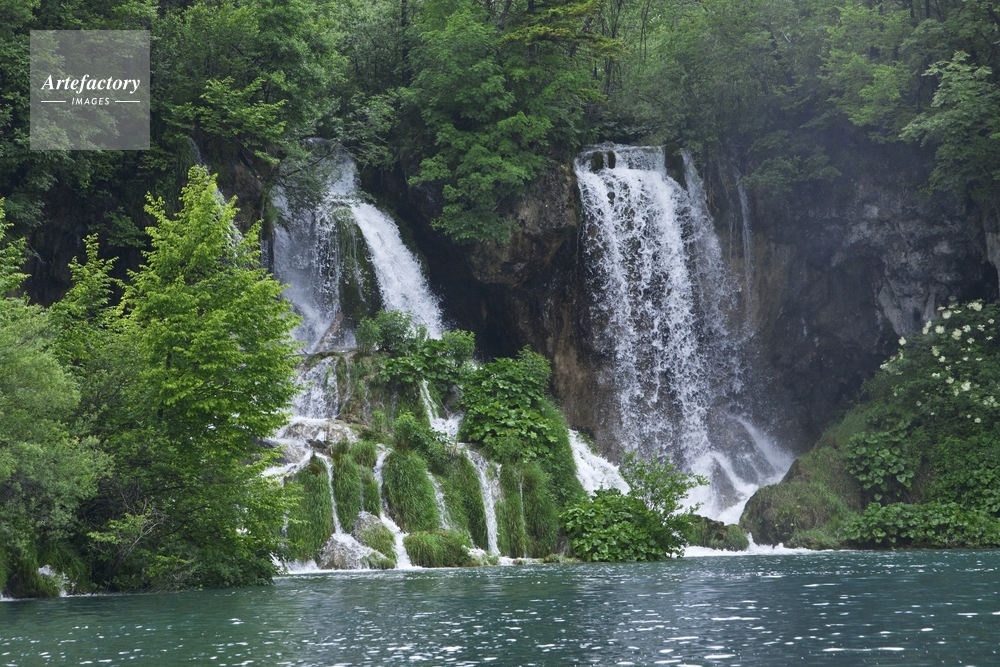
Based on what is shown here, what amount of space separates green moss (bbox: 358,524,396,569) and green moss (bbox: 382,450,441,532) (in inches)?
32.2

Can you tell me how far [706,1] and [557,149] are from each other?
10.1m

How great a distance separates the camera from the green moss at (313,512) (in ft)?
72.4

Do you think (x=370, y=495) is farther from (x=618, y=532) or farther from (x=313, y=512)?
(x=618, y=532)

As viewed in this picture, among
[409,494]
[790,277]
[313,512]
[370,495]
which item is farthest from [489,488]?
[790,277]

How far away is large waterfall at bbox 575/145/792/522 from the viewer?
34031 millimetres

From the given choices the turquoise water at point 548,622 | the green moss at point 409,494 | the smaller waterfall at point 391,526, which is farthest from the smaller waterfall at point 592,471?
the turquoise water at point 548,622

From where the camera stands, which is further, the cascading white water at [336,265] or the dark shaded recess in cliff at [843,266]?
the dark shaded recess in cliff at [843,266]

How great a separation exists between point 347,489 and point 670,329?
1475cm

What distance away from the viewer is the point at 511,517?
24859 millimetres

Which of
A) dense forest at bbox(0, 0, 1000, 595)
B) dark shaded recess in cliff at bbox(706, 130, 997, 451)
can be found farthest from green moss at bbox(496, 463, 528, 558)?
dark shaded recess in cliff at bbox(706, 130, 997, 451)

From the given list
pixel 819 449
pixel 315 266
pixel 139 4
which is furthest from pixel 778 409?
pixel 139 4

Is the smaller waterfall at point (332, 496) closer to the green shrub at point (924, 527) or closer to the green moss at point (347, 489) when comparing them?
the green moss at point (347, 489)

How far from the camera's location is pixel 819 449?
3156 cm

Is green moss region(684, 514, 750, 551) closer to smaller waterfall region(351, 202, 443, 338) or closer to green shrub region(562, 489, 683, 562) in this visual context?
green shrub region(562, 489, 683, 562)
